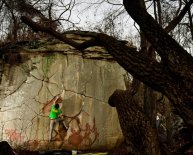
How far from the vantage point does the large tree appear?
9.06 feet

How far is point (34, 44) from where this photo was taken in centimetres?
933

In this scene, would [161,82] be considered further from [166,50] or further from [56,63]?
[56,63]

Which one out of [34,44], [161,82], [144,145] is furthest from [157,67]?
[34,44]

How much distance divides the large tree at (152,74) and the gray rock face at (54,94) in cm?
553

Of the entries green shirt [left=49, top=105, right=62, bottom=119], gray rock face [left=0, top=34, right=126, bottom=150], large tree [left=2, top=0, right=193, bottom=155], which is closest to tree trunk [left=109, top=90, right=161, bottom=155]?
large tree [left=2, top=0, right=193, bottom=155]

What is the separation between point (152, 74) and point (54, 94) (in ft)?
20.7

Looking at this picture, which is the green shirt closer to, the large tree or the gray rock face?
the gray rock face

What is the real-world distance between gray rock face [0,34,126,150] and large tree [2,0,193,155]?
5528 millimetres

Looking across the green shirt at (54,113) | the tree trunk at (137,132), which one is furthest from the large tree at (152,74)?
the green shirt at (54,113)

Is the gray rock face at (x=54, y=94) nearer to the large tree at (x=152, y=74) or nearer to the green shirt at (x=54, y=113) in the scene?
the green shirt at (x=54, y=113)

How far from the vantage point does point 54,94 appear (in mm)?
9039

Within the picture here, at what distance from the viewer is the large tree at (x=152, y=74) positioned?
9.06ft

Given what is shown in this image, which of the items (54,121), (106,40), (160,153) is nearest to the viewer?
(160,153)

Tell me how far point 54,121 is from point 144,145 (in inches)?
232
